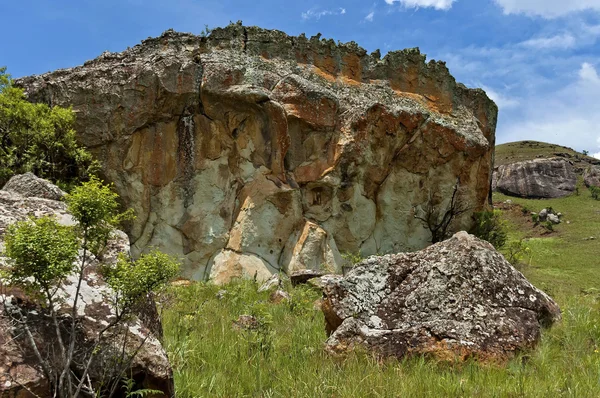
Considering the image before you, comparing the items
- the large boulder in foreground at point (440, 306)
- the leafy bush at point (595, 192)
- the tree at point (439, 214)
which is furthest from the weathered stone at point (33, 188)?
the leafy bush at point (595, 192)

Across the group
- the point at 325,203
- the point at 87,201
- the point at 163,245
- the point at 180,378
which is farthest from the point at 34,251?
the point at 325,203

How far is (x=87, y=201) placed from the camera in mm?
3572

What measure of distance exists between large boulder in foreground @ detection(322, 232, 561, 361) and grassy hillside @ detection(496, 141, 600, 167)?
249 ft

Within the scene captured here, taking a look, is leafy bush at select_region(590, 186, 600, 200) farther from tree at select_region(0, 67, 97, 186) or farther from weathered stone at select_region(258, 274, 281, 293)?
tree at select_region(0, 67, 97, 186)

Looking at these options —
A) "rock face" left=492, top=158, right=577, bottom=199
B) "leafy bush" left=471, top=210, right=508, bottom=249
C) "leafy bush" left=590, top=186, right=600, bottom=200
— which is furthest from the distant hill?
"leafy bush" left=471, top=210, right=508, bottom=249

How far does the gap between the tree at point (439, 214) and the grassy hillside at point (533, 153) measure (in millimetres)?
59959

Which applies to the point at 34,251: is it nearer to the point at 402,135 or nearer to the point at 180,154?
the point at 180,154

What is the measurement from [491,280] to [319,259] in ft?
37.8

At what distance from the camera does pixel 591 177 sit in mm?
64562

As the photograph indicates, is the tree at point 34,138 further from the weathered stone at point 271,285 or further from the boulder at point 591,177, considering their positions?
the boulder at point 591,177

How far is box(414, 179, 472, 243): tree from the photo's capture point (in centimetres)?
2075

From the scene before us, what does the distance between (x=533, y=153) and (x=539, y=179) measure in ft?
74.0

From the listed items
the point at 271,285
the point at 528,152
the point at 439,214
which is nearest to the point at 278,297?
the point at 271,285

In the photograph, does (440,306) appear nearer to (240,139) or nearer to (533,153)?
(240,139)
